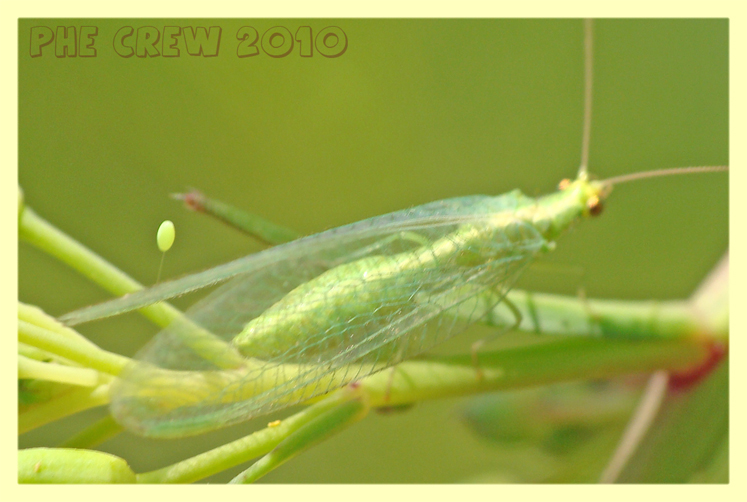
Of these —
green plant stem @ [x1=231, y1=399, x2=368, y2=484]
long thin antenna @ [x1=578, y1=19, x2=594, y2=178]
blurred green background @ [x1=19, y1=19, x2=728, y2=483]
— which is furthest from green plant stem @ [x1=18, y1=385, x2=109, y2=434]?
long thin antenna @ [x1=578, y1=19, x2=594, y2=178]

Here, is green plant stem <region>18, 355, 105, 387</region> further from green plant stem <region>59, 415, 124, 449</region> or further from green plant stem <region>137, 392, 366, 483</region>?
green plant stem <region>137, 392, 366, 483</region>

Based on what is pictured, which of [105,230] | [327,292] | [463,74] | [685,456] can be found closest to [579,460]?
[685,456]

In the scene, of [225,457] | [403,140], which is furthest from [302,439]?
[403,140]

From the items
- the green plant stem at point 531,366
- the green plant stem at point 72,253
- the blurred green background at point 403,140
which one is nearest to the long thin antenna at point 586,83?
the blurred green background at point 403,140

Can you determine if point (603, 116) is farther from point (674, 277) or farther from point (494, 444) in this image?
point (494, 444)

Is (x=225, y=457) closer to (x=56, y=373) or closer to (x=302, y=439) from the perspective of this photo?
(x=302, y=439)

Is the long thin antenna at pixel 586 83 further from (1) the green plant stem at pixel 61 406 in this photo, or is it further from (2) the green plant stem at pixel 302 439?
(1) the green plant stem at pixel 61 406
